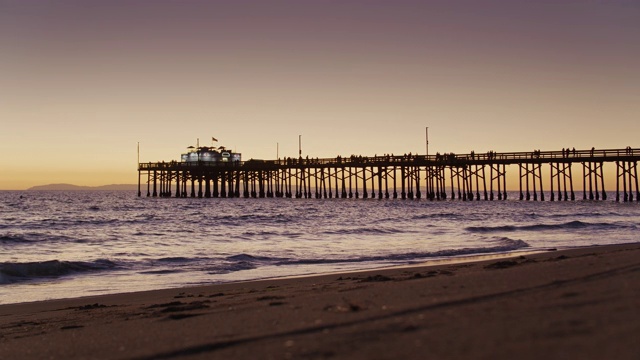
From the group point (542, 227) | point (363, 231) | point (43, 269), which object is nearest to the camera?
point (43, 269)

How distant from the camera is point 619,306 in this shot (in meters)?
4.25

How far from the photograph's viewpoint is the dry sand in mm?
3547

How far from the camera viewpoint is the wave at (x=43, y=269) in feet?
47.2

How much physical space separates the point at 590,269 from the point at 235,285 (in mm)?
6793

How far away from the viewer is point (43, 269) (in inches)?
595

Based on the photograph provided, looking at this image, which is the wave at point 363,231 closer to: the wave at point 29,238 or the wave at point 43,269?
the wave at point 29,238

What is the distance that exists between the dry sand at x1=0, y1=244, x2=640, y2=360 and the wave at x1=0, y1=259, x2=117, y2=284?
764 cm

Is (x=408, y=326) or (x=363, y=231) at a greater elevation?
(x=408, y=326)

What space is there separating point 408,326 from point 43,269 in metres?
13.2

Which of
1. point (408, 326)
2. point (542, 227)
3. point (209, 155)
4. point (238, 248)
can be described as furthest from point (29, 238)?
point (209, 155)

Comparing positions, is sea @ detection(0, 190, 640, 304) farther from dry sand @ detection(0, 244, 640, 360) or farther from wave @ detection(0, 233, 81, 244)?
dry sand @ detection(0, 244, 640, 360)

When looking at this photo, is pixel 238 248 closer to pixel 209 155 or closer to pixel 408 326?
pixel 408 326

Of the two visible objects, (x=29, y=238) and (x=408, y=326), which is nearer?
(x=408, y=326)

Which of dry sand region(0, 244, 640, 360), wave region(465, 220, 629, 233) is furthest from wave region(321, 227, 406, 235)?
dry sand region(0, 244, 640, 360)
